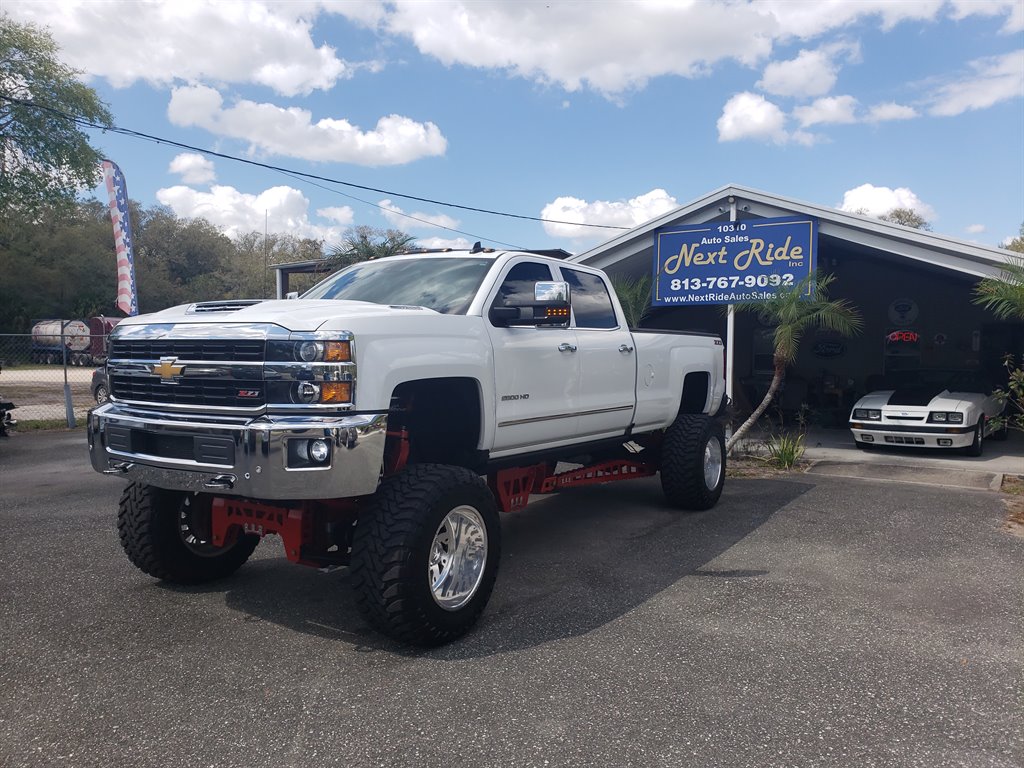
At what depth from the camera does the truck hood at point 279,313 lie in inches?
145

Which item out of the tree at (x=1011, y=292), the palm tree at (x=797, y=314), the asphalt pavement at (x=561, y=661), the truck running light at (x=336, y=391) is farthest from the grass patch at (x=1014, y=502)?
the truck running light at (x=336, y=391)

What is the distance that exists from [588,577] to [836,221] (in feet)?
25.7

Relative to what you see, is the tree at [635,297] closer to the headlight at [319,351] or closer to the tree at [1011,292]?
the tree at [1011,292]

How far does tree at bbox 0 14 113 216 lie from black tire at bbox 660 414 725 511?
3085 centimetres

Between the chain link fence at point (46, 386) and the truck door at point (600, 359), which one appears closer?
the truck door at point (600, 359)

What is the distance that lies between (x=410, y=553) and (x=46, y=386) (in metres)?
23.6

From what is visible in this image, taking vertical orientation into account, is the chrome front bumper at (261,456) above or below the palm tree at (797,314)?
below

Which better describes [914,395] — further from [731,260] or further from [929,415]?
[731,260]

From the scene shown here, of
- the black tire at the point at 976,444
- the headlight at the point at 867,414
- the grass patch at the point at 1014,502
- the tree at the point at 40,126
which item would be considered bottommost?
the grass patch at the point at 1014,502

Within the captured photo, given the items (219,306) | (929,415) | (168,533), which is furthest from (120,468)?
(929,415)

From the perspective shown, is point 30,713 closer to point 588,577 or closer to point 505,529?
point 588,577

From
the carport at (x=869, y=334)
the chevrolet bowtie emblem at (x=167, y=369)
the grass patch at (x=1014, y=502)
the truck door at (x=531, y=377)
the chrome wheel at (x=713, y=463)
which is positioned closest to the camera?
the chevrolet bowtie emblem at (x=167, y=369)

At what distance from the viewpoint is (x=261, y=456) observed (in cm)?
352

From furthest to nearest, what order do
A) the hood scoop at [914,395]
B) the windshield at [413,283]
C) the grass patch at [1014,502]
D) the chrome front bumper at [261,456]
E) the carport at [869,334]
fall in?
1. the carport at [869,334]
2. the hood scoop at [914,395]
3. the grass patch at [1014,502]
4. the windshield at [413,283]
5. the chrome front bumper at [261,456]
